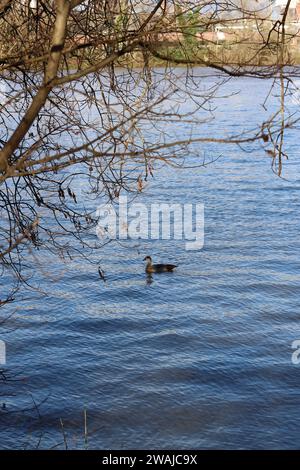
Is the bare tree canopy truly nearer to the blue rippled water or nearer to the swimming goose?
the blue rippled water

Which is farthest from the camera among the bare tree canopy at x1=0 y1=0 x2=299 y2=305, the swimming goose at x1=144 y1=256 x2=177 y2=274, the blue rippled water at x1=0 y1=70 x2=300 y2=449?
the swimming goose at x1=144 y1=256 x2=177 y2=274

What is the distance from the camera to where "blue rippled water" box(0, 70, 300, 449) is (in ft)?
27.6

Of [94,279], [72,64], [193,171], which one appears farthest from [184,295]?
[193,171]

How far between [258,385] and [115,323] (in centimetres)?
275

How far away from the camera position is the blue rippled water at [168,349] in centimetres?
842

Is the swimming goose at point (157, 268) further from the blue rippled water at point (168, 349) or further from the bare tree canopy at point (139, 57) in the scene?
the bare tree canopy at point (139, 57)

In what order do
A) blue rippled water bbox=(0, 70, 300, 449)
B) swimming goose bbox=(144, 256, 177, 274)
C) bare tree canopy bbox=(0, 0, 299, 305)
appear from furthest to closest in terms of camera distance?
swimming goose bbox=(144, 256, 177, 274) → blue rippled water bbox=(0, 70, 300, 449) → bare tree canopy bbox=(0, 0, 299, 305)

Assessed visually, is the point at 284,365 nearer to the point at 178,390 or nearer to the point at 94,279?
the point at 178,390

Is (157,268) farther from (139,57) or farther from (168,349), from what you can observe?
(139,57)

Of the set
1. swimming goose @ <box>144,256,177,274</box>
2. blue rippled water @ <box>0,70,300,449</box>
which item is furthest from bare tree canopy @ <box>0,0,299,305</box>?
swimming goose @ <box>144,256,177,274</box>

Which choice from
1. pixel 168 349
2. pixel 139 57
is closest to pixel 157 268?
pixel 168 349

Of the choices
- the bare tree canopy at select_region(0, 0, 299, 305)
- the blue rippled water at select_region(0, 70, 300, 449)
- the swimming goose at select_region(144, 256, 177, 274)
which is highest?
the bare tree canopy at select_region(0, 0, 299, 305)

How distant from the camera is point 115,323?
37.9ft

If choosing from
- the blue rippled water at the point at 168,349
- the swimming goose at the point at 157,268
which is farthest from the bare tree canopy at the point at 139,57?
the swimming goose at the point at 157,268
